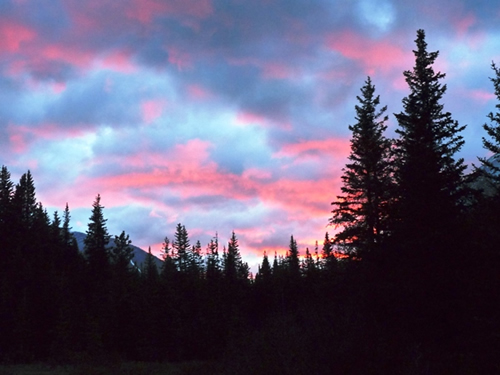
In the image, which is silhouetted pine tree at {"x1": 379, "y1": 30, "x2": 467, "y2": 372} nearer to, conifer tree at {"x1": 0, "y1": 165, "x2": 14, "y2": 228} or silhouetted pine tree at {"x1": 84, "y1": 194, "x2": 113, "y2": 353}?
silhouetted pine tree at {"x1": 84, "y1": 194, "x2": 113, "y2": 353}

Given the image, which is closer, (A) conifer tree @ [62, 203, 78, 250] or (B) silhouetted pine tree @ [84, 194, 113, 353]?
(B) silhouetted pine tree @ [84, 194, 113, 353]

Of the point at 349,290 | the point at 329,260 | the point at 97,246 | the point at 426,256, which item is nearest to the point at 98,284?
the point at 97,246

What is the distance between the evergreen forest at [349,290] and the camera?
16.9 meters

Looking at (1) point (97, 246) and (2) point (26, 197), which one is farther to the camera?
(2) point (26, 197)

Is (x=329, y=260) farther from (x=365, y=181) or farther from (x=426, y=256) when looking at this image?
(x=426, y=256)

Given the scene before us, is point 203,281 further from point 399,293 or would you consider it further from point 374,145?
point 399,293

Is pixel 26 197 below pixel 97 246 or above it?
above

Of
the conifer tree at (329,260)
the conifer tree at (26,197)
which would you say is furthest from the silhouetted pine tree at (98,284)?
the conifer tree at (329,260)

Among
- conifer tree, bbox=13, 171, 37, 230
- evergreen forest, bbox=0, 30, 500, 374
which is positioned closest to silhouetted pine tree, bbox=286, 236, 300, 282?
evergreen forest, bbox=0, 30, 500, 374

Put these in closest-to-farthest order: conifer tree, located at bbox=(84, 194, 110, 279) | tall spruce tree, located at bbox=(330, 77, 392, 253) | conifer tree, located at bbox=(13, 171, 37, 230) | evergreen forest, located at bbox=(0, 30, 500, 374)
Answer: evergreen forest, located at bbox=(0, 30, 500, 374) < tall spruce tree, located at bbox=(330, 77, 392, 253) < conifer tree, located at bbox=(84, 194, 110, 279) < conifer tree, located at bbox=(13, 171, 37, 230)

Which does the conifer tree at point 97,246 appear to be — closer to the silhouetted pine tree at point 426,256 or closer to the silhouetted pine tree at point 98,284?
the silhouetted pine tree at point 98,284

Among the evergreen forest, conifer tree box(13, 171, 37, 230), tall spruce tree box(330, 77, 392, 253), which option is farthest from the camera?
conifer tree box(13, 171, 37, 230)

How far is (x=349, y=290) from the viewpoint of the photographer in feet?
111

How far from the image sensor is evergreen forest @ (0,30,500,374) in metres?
16.9
